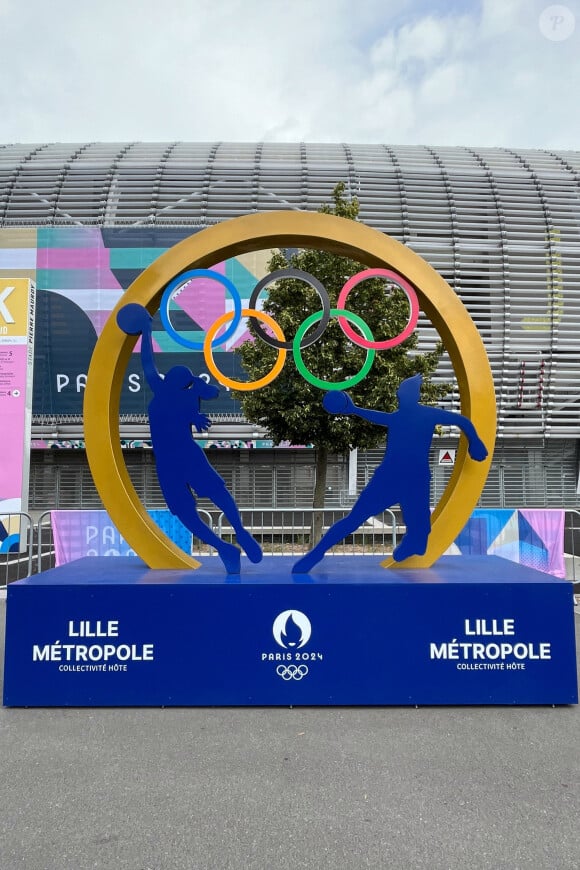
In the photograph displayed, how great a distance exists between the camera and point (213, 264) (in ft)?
20.1

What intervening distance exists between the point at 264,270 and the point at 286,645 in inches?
679

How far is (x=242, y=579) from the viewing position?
5305mm

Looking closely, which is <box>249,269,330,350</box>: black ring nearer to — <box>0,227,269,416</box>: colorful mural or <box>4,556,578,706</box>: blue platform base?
<box>4,556,578,706</box>: blue platform base

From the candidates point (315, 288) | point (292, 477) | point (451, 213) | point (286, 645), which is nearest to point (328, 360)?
point (315, 288)

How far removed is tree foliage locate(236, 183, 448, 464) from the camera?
12.0m

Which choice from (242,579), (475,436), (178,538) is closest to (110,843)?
(242,579)

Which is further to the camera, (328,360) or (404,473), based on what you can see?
(328,360)

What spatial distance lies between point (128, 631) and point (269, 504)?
16572 mm

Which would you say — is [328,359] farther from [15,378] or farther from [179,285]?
[15,378]

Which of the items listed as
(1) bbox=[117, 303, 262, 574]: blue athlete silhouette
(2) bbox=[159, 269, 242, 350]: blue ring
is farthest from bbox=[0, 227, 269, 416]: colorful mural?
(1) bbox=[117, 303, 262, 574]: blue athlete silhouette

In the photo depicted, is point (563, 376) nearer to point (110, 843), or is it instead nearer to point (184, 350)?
point (184, 350)

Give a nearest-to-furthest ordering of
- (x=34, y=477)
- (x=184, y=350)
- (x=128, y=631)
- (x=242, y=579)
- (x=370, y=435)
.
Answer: (x=128, y=631) < (x=242, y=579) < (x=370, y=435) < (x=184, y=350) < (x=34, y=477)

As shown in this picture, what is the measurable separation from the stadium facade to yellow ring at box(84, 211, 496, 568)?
13848mm

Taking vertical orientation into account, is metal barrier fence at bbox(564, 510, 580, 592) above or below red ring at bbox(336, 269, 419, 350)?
below
